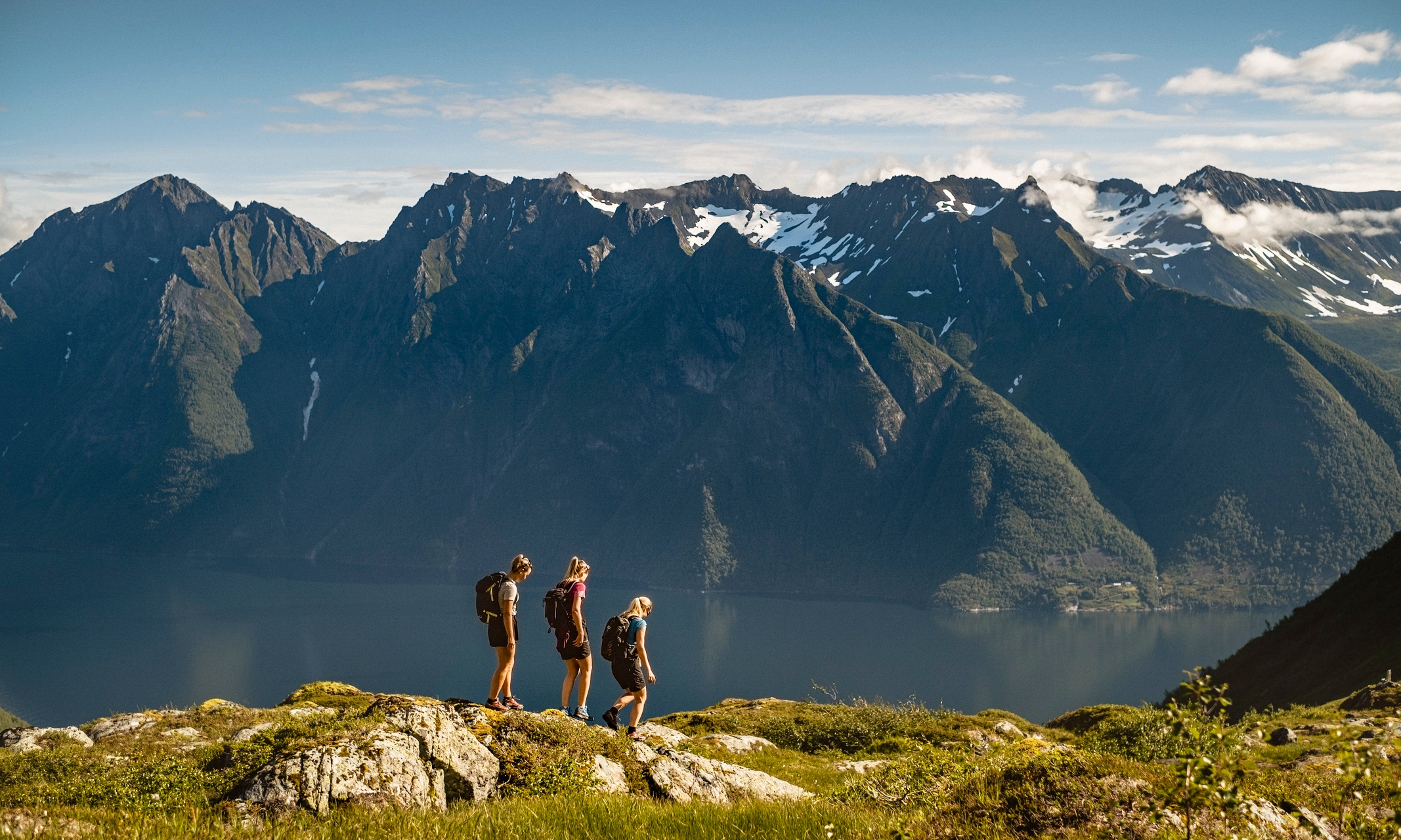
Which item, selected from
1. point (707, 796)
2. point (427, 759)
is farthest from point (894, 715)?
point (427, 759)

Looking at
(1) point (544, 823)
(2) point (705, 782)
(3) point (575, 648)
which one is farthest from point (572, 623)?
(1) point (544, 823)

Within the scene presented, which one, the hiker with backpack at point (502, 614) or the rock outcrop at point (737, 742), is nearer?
the hiker with backpack at point (502, 614)

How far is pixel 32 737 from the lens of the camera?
3064 centimetres

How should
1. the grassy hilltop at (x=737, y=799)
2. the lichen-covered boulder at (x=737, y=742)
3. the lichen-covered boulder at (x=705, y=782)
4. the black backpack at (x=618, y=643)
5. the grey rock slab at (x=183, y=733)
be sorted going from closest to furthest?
1. the grassy hilltop at (x=737, y=799)
2. the lichen-covered boulder at (x=705, y=782)
3. the black backpack at (x=618, y=643)
4. the lichen-covered boulder at (x=737, y=742)
5. the grey rock slab at (x=183, y=733)

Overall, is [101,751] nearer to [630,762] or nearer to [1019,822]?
[630,762]

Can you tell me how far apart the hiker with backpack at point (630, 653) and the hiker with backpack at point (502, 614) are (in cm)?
212

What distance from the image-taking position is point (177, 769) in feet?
59.4

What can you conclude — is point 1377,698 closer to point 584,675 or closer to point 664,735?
point 664,735

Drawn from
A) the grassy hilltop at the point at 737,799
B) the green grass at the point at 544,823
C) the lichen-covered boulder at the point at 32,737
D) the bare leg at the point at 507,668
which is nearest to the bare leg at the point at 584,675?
the bare leg at the point at 507,668

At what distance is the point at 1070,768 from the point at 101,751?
81.9 feet

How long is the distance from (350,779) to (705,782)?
5956 mm

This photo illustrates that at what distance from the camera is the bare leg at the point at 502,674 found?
883 inches

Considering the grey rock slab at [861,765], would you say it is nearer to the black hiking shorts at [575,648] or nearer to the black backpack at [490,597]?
the black hiking shorts at [575,648]

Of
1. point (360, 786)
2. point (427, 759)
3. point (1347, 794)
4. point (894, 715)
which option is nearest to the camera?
point (1347, 794)
